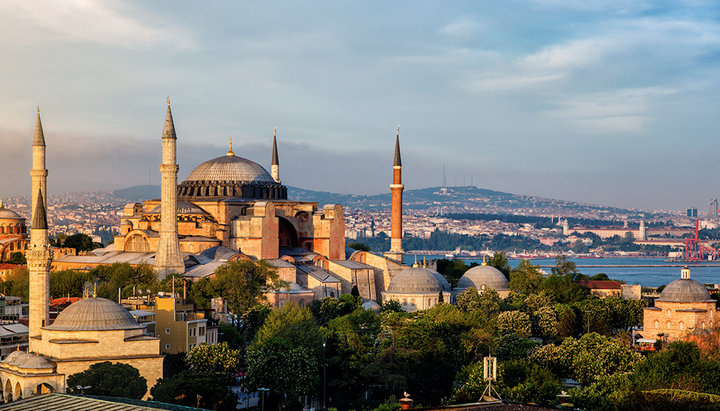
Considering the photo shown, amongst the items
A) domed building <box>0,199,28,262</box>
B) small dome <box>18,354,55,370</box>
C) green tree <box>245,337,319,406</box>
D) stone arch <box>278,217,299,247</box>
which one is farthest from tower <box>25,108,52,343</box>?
domed building <box>0,199,28,262</box>

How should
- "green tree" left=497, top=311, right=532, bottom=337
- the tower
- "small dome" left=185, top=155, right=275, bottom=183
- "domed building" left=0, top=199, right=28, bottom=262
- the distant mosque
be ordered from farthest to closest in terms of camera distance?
"domed building" left=0, top=199, right=28, bottom=262, "small dome" left=185, top=155, right=275, bottom=183, "green tree" left=497, top=311, right=532, bottom=337, the tower, the distant mosque

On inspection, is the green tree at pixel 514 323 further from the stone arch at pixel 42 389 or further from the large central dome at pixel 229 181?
the stone arch at pixel 42 389

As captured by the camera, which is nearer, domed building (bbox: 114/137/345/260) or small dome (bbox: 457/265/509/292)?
domed building (bbox: 114/137/345/260)

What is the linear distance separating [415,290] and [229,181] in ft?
40.7

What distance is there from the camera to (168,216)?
44.2 meters

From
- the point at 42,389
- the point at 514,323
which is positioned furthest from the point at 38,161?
the point at 514,323

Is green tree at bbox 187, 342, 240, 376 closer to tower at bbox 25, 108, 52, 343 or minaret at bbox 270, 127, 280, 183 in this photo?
tower at bbox 25, 108, 52, 343

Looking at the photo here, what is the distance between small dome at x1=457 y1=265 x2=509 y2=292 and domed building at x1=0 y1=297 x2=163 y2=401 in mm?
25598

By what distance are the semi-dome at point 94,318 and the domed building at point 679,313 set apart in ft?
77.0

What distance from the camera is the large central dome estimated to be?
54.0 m

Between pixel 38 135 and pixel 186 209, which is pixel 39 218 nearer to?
pixel 38 135

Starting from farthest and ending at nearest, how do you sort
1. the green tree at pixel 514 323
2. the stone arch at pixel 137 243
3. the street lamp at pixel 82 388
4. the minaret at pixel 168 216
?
the stone arch at pixel 137 243 → the minaret at pixel 168 216 → the green tree at pixel 514 323 → the street lamp at pixel 82 388

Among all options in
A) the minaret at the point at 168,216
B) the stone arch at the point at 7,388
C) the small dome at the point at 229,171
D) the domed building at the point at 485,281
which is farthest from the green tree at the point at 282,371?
the small dome at the point at 229,171

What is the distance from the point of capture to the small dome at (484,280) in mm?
53062
